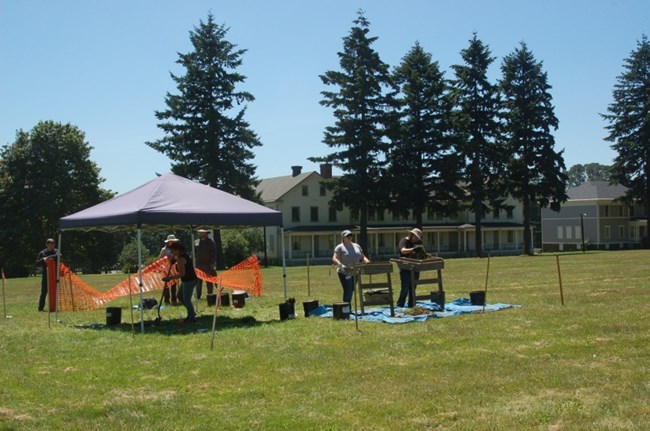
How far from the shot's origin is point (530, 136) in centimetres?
5838

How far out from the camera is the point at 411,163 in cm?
5619

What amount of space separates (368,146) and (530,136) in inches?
558

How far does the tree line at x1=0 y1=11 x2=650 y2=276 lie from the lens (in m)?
51.2

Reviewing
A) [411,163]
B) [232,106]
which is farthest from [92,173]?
[411,163]

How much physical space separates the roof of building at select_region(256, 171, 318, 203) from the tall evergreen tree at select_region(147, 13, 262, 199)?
49.6ft

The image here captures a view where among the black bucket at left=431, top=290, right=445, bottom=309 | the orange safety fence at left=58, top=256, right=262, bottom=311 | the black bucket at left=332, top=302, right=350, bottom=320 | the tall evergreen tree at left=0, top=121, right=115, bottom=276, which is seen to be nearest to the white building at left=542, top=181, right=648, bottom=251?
the tall evergreen tree at left=0, top=121, right=115, bottom=276

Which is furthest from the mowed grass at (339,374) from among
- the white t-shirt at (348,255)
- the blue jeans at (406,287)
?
the blue jeans at (406,287)

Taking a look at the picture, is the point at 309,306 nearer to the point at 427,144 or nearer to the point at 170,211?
the point at 170,211

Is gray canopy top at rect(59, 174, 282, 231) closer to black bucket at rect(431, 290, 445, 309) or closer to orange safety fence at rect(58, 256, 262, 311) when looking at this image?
orange safety fence at rect(58, 256, 262, 311)

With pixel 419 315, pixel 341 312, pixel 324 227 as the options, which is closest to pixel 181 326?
pixel 341 312

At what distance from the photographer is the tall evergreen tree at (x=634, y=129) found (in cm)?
6291

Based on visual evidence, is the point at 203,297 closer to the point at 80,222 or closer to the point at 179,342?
the point at 80,222

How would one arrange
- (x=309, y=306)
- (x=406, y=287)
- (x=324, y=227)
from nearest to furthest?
1. (x=309, y=306)
2. (x=406, y=287)
3. (x=324, y=227)

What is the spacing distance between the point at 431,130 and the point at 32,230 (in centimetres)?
3128
